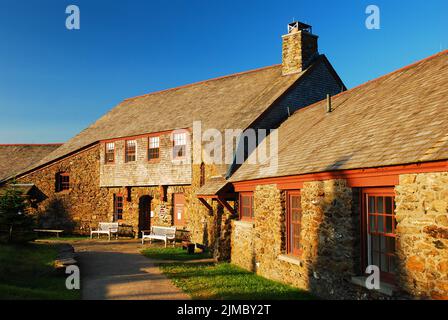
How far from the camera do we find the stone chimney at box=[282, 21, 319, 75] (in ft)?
70.0

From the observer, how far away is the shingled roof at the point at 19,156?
1264 inches

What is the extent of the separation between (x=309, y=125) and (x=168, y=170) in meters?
10.7

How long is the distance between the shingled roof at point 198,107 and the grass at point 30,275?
9431 mm

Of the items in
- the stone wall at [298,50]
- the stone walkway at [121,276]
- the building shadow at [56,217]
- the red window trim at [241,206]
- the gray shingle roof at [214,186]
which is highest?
the stone wall at [298,50]

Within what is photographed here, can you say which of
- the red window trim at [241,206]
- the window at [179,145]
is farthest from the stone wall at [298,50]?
the red window trim at [241,206]

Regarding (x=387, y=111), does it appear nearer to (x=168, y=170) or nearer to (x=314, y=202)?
(x=314, y=202)

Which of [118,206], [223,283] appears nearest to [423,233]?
[223,283]

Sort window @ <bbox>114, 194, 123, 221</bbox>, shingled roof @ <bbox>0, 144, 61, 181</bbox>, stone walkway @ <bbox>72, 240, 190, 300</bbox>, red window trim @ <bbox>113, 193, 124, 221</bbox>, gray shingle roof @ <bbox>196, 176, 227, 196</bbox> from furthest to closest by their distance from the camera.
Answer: shingled roof @ <bbox>0, 144, 61, 181</bbox>, window @ <bbox>114, 194, 123, 221</bbox>, red window trim @ <bbox>113, 193, 124, 221</bbox>, gray shingle roof @ <bbox>196, 176, 227, 196</bbox>, stone walkway @ <bbox>72, 240, 190, 300</bbox>

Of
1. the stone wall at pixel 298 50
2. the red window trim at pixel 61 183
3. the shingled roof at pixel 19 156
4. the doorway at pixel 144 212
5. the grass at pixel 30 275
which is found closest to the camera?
the grass at pixel 30 275

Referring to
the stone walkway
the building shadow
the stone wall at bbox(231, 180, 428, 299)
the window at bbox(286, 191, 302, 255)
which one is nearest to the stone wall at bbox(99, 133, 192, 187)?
the building shadow

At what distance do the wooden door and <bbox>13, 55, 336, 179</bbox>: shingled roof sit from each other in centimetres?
376

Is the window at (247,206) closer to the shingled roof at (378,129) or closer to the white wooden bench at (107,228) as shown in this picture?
the shingled roof at (378,129)

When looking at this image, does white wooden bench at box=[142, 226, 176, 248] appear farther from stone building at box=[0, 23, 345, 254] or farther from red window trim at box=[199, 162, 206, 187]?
red window trim at box=[199, 162, 206, 187]

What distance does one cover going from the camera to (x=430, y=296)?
6.65m
